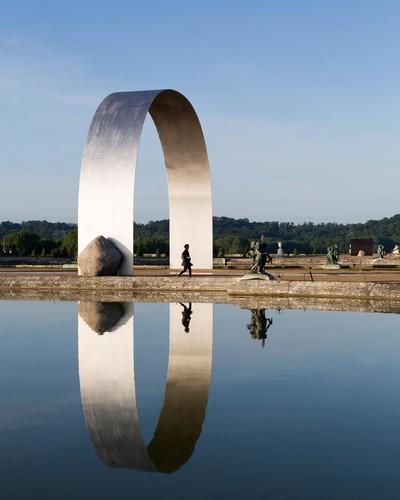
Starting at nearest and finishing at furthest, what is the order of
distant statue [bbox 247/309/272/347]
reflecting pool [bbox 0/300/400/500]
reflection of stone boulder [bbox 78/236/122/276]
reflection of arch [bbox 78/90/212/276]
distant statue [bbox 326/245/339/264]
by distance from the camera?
reflecting pool [bbox 0/300/400/500]
distant statue [bbox 247/309/272/347]
reflection of stone boulder [bbox 78/236/122/276]
reflection of arch [bbox 78/90/212/276]
distant statue [bbox 326/245/339/264]

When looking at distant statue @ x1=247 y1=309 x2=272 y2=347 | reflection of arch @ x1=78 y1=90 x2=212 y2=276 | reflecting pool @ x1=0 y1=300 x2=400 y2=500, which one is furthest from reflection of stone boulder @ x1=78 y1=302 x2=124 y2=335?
reflection of arch @ x1=78 y1=90 x2=212 y2=276

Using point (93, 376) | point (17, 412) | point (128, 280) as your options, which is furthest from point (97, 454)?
point (128, 280)

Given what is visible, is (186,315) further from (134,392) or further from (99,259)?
(99,259)

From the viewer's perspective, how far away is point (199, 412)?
7.19 m

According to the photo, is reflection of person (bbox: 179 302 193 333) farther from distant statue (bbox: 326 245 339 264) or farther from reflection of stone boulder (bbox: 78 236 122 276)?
distant statue (bbox: 326 245 339 264)

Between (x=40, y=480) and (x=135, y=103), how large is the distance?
20.4m

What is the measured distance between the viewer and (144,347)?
11.2 metres

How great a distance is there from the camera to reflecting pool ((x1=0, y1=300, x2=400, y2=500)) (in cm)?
523

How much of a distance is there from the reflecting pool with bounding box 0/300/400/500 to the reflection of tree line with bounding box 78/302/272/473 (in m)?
0.02

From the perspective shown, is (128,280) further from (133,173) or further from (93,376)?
(93,376)

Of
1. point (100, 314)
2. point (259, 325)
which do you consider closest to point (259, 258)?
point (100, 314)

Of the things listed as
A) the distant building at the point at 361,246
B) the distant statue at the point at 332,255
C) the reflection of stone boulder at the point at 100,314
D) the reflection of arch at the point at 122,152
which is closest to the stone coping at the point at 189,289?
the reflection of stone boulder at the point at 100,314

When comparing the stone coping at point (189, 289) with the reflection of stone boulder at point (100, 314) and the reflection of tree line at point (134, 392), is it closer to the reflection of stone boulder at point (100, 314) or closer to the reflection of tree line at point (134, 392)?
the reflection of stone boulder at point (100, 314)

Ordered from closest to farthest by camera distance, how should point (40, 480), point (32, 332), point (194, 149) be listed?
point (40, 480) < point (32, 332) < point (194, 149)
